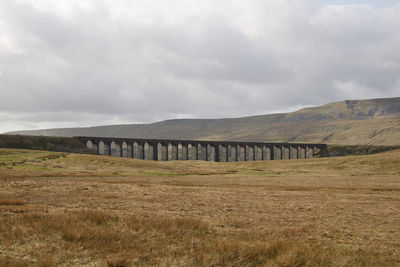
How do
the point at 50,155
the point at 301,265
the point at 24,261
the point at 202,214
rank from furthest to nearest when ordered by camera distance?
the point at 50,155 < the point at 202,214 < the point at 301,265 < the point at 24,261

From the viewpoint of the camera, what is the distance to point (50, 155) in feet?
239

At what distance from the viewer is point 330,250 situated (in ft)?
35.0

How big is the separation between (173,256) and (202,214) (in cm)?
743

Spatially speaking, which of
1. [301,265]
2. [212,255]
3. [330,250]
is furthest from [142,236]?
[330,250]

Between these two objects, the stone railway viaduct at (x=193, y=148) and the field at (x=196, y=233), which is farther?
the stone railway viaduct at (x=193, y=148)

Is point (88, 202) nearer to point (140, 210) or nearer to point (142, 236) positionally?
point (140, 210)

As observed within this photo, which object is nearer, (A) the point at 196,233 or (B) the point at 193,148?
(A) the point at 196,233

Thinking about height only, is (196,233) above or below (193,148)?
below

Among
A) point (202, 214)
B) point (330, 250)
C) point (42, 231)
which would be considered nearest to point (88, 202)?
point (202, 214)

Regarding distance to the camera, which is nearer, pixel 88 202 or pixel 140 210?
pixel 140 210

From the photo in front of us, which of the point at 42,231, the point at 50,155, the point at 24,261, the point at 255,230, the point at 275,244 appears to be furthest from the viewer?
the point at 50,155

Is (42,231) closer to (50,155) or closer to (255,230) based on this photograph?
(255,230)

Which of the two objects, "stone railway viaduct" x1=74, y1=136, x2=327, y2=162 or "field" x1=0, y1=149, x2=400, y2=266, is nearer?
"field" x1=0, y1=149, x2=400, y2=266

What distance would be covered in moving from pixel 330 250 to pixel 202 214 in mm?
7142
